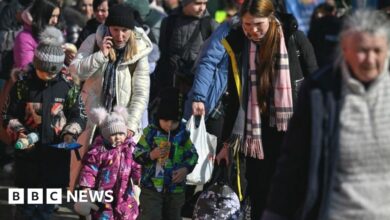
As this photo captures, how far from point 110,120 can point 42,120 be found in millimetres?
617

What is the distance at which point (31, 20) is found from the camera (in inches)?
385

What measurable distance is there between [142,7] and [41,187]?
141 inches

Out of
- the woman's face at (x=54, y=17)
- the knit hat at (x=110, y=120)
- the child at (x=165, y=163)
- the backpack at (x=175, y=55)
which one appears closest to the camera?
the knit hat at (x=110, y=120)

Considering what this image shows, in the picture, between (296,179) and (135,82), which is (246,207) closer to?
(135,82)

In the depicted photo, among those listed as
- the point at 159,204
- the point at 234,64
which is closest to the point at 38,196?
the point at 159,204

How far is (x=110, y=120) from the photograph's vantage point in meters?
7.39

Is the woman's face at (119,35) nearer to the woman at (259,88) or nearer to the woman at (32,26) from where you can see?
the woman at (259,88)

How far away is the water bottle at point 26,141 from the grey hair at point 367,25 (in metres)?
3.50

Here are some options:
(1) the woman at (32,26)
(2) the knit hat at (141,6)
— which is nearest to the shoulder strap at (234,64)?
(1) the woman at (32,26)

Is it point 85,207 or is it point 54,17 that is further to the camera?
Result: point 54,17

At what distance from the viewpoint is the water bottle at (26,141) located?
759cm

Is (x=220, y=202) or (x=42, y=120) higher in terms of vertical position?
(x=42, y=120)

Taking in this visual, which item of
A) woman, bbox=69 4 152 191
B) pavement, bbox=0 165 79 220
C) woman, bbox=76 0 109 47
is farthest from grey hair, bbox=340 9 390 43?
woman, bbox=76 0 109 47

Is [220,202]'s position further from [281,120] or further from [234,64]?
[234,64]
